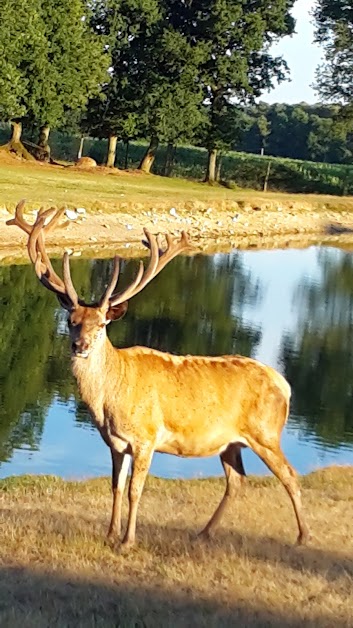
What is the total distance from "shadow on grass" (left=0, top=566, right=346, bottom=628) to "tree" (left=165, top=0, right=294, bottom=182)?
66252 millimetres

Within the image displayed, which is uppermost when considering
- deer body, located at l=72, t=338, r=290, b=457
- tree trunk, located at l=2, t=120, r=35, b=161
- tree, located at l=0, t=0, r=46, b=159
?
tree, located at l=0, t=0, r=46, b=159

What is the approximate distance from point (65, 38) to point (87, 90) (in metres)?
3.67

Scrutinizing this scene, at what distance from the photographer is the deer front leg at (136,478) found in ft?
32.4

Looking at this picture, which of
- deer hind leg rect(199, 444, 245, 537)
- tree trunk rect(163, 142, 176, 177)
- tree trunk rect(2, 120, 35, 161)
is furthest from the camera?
tree trunk rect(163, 142, 176, 177)

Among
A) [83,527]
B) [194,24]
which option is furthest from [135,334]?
[194,24]

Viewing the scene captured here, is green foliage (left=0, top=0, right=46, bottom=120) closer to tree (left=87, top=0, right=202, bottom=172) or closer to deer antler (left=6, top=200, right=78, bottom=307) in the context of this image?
tree (left=87, top=0, right=202, bottom=172)

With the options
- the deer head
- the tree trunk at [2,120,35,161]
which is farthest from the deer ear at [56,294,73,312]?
the tree trunk at [2,120,35,161]

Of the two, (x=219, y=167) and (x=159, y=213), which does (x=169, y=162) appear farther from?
(x=159, y=213)

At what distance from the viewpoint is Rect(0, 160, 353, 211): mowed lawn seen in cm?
4975

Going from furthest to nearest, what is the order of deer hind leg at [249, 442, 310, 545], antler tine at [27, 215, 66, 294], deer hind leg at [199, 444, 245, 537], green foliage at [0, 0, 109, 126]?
green foliage at [0, 0, 109, 126] < deer hind leg at [199, 444, 245, 537] < deer hind leg at [249, 442, 310, 545] < antler tine at [27, 215, 66, 294]

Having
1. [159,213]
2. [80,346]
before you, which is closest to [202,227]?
[159,213]

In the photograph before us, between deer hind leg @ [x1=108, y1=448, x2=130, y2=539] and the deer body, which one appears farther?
deer hind leg @ [x1=108, y1=448, x2=130, y2=539]

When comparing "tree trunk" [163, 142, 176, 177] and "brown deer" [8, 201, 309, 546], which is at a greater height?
"brown deer" [8, 201, 309, 546]

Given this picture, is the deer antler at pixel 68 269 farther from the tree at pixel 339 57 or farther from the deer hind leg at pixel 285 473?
the tree at pixel 339 57
